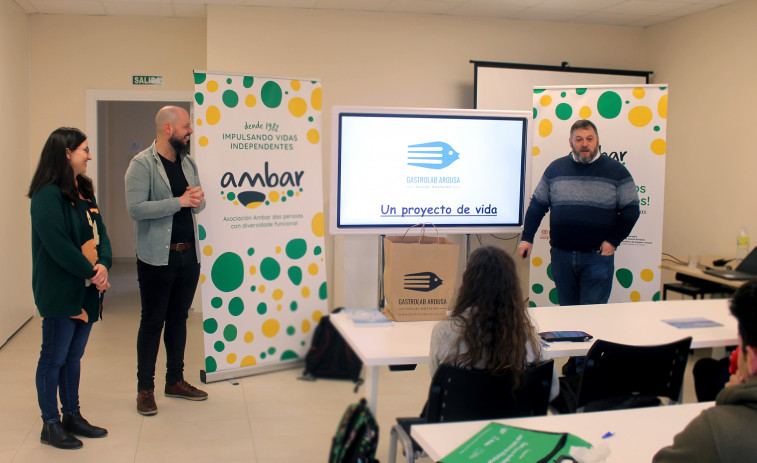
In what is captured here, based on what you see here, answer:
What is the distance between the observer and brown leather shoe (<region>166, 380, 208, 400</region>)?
3.58 metres

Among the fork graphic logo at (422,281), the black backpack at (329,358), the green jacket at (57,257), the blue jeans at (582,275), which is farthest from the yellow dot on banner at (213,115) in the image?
the blue jeans at (582,275)

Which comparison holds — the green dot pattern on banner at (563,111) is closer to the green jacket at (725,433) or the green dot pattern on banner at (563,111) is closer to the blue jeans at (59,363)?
the blue jeans at (59,363)

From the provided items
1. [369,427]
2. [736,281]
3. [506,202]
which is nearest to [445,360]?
[369,427]

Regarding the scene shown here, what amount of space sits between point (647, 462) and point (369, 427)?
77 centimetres

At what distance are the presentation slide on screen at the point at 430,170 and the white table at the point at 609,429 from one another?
7.17 feet

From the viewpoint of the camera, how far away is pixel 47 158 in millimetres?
2721

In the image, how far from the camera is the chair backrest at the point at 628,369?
2219mm

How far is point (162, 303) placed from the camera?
3.38m

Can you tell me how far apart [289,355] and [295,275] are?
0.51m

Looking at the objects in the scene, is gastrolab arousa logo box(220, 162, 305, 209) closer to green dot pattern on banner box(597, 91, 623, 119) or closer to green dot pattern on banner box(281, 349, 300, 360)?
green dot pattern on banner box(281, 349, 300, 360)

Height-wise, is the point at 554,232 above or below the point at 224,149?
below

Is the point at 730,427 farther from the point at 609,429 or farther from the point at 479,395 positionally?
the point at 479,395

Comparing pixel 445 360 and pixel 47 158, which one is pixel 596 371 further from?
pixel 47 158

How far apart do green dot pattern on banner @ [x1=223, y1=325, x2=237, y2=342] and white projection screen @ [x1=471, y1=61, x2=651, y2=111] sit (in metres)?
2.85
